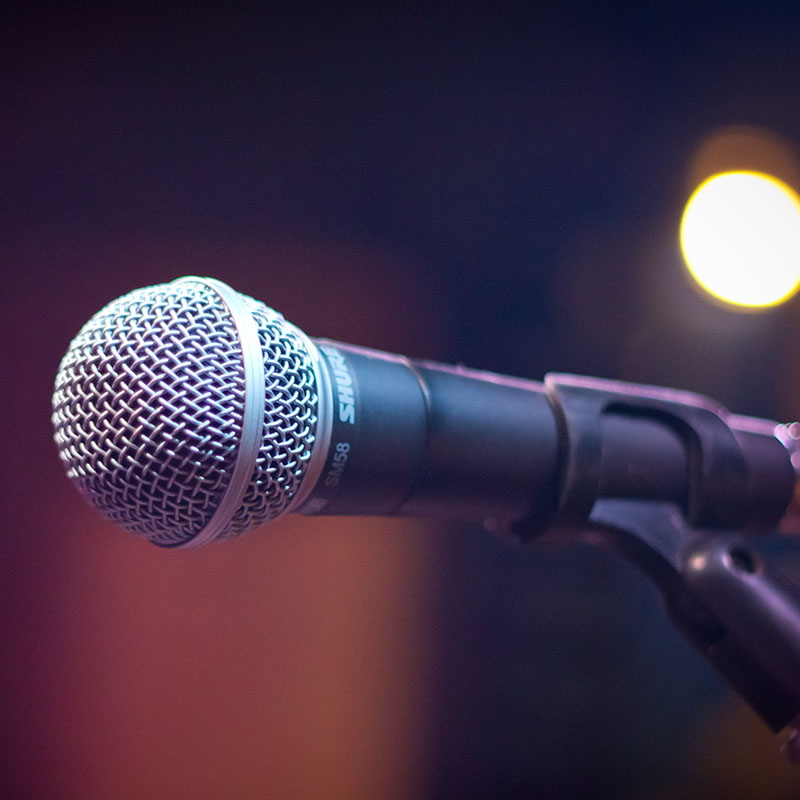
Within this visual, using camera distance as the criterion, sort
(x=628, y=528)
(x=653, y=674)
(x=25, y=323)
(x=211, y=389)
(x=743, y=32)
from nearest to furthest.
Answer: (x=211, y=389) < (x=628, y=528) < (x=25, y=323) < (x=743, y=32) < (x=653, y=674)

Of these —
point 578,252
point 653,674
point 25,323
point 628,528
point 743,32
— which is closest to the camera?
point 628,528

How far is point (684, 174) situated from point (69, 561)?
189 centimetres

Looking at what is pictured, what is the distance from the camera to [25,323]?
1.38m

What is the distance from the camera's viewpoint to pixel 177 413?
0.49 metres

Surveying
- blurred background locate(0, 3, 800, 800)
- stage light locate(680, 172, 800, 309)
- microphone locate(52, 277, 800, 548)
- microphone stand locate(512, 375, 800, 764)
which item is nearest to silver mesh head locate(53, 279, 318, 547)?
microphone locate(52, 277, 800, 548)

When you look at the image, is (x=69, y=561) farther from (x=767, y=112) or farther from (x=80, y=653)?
(x=767, y=112)

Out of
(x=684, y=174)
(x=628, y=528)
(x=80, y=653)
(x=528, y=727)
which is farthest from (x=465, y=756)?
(x=684, y=174)

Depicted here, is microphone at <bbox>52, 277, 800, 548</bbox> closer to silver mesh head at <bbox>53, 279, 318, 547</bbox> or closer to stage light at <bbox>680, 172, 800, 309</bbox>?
silver mesh head at <bbox>53, 279, 318, 547</bbox>

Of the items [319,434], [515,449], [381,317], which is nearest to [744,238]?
[381,317]

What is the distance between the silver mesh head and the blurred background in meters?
1.00

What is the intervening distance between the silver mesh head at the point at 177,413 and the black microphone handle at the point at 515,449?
55 millimetres

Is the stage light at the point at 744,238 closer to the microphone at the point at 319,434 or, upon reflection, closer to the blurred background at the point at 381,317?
the blurred background at the point at 381,317

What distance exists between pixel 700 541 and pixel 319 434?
0.50 m

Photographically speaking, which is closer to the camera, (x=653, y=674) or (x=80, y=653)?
(x=80, y=653)
